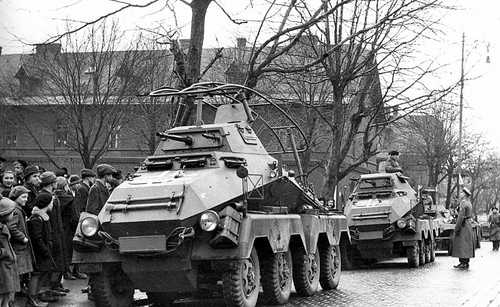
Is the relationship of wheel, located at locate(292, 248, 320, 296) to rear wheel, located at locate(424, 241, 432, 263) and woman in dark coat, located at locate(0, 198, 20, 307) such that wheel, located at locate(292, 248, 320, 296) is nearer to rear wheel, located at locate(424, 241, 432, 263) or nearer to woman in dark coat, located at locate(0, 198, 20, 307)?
woman in dark coat, located at locate(0, 198, 20, 307)

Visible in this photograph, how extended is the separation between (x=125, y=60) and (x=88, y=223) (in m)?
19.0

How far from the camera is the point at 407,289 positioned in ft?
49.0

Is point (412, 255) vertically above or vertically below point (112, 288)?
below

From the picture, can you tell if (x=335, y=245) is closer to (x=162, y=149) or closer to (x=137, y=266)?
(x=162, y=149)

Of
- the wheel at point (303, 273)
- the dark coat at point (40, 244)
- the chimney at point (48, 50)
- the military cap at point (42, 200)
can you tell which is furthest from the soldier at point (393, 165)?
the dark coat at point (40, 244)

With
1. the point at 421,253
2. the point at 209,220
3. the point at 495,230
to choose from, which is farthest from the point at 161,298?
the point at 495,230

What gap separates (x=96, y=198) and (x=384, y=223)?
8.64 meters

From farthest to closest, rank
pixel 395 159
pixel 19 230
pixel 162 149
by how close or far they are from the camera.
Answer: pixel 395 159, pixel 162 149, pixel 19 230

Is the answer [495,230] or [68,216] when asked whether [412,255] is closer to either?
[68,216]

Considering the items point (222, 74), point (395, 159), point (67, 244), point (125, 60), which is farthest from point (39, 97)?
point (67, 244)

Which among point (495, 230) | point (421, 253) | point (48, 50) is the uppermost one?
point (48, 50)

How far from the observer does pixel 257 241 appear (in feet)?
38.5

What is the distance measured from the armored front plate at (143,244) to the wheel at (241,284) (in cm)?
94

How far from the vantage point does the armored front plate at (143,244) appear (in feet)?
33.5
